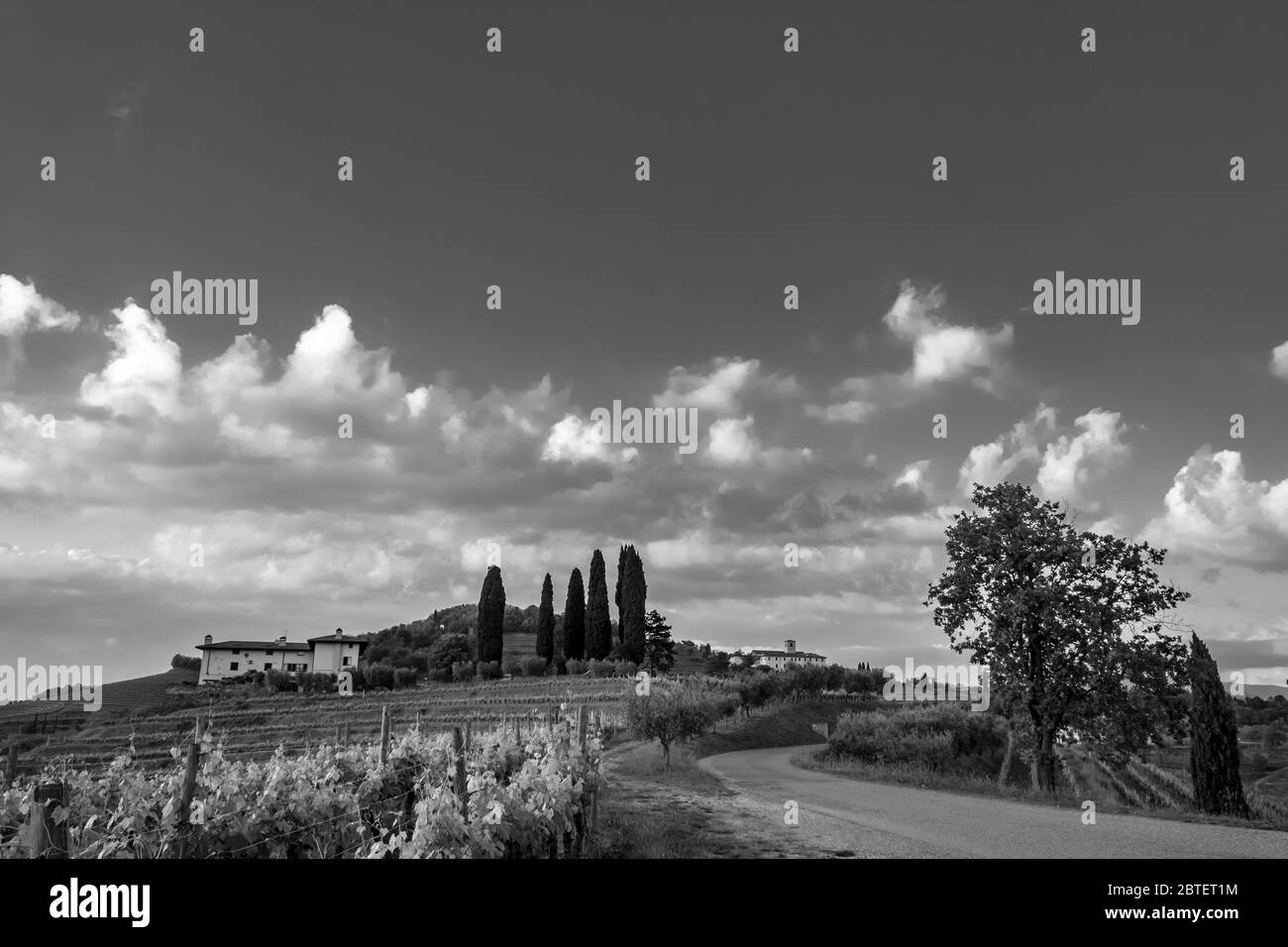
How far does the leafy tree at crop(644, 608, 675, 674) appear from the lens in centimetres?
8419

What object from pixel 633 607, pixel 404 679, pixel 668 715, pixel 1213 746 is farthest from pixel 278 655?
pixel 1213 746

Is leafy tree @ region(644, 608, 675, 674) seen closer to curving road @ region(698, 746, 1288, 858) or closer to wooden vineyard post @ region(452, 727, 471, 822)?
curving road @ region(698, 746, 1288, 858)

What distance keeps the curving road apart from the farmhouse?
90484 millimetres

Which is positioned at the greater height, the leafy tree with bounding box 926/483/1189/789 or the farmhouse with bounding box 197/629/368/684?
the leafy tree with bounding box 926/483/1189/789

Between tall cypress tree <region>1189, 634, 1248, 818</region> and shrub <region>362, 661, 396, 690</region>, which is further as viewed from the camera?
shrub <region>362, 661, 396, 690</region>

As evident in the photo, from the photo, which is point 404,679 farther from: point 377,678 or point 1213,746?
point 1213,746

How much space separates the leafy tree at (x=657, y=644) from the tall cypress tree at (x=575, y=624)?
7634mm

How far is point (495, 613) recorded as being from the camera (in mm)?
91375

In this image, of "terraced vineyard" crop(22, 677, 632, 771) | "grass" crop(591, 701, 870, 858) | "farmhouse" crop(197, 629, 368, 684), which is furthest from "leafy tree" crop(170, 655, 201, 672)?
"grass" crop(591, 701, 870, 858)

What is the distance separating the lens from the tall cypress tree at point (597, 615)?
85.8 meters

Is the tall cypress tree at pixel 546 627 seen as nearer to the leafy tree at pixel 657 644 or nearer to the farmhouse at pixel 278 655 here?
the leafy tree at pixel 657 644
